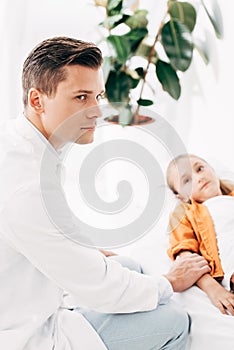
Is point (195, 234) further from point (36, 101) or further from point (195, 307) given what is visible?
point (36, 101)

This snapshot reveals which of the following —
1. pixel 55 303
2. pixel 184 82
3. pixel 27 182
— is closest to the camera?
pixel 27 182

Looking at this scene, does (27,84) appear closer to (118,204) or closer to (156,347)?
(118,204)

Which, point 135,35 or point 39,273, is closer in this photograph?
point 39,273

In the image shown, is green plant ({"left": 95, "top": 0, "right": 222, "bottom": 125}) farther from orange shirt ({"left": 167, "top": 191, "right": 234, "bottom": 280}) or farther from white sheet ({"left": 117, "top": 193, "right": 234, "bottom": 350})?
white sheet ({"left": 117, "top": 193, "right": 234, "bottom": 350})

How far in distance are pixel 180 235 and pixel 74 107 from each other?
734mm

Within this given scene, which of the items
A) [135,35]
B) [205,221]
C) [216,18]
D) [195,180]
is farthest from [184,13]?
[205,221]

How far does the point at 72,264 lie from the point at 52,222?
0.34ft

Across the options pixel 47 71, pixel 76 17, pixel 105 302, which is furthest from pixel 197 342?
pixel 76 17

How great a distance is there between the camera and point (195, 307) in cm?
148

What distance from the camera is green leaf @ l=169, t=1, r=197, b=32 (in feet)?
8.46

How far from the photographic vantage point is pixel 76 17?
302cm

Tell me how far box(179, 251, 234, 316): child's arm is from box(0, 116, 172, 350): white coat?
254 mm

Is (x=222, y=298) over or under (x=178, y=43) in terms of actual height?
under

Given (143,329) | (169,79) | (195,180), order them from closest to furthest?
(143,329), (195,180), (169,79)
